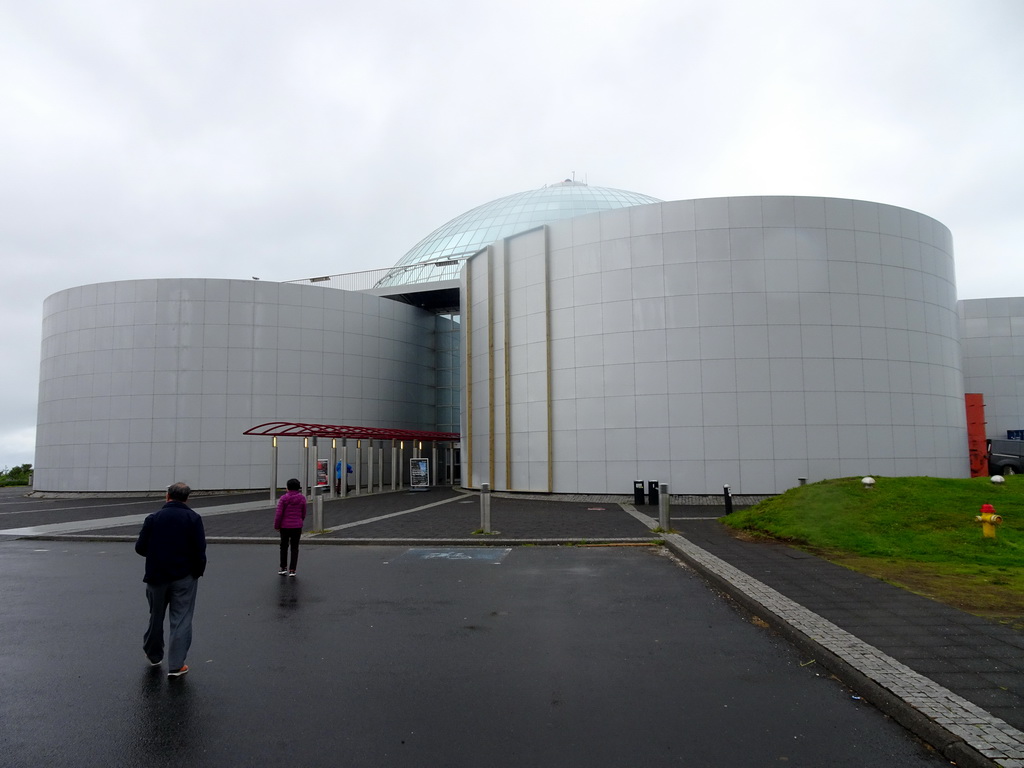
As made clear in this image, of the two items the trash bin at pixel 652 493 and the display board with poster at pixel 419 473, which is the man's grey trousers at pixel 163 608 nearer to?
the trash bin at pixel 652 493

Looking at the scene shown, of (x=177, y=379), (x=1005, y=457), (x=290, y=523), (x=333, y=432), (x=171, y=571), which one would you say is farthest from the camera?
(x=177, y=379)

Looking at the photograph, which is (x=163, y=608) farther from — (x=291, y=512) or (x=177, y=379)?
(x=177, y=379)

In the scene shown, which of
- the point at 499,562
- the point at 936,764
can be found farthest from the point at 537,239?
the point at 936,764

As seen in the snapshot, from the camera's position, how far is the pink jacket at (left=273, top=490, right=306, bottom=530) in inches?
421

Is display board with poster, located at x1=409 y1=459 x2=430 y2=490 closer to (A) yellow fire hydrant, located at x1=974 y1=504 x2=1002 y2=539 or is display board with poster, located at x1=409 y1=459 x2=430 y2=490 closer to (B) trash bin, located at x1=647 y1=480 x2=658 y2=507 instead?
(B) trash bin, located at x1=647 y1=480 x2=658 y2=507

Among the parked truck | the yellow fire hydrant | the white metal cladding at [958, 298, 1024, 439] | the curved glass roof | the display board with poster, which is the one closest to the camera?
the yellow fire hydrant

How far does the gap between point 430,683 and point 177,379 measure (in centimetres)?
3145

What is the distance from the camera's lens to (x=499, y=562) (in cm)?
1142

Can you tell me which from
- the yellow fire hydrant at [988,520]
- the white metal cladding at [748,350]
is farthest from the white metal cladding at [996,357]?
the yellow fire hydrant at [988,520]

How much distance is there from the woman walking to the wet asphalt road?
87 centimetres

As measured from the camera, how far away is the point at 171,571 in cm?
610

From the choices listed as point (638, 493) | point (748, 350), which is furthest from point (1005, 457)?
point (638, 493)

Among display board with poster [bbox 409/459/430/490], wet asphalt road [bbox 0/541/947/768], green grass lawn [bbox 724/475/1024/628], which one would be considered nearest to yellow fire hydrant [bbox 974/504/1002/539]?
green grass lawn [bbox 724/475/1024/628]

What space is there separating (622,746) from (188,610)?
4.31 m
